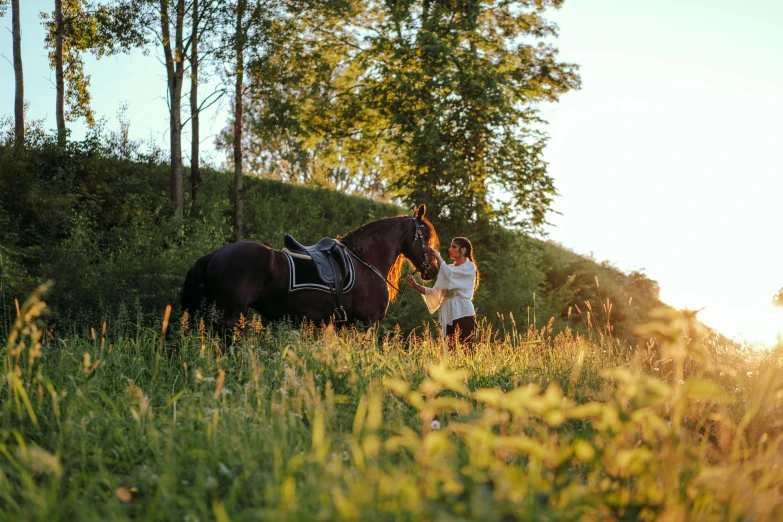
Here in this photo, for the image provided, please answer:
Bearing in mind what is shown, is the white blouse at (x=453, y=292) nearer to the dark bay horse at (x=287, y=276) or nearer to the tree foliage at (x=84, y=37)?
the dark bay horse at (x=287, y=276)

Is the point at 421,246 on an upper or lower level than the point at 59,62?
lower

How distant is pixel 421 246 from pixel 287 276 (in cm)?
211

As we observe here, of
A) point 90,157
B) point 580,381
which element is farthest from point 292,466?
point 90,157

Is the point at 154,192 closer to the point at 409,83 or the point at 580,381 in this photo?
the point at 409,83

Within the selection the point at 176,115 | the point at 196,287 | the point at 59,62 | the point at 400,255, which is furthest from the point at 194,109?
the point at 196,287

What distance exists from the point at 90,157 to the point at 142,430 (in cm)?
1384

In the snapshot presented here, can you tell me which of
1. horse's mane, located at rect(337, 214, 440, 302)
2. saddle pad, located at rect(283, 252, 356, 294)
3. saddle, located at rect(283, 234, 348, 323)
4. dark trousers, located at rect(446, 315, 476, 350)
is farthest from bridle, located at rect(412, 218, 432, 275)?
saddle pad, located at rect(283, 252, 356, 294)

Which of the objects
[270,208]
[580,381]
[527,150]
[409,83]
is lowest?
[580,381]

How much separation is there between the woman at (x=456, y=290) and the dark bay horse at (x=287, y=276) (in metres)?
0.20

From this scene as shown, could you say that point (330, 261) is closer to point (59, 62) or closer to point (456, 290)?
point (456, 290)

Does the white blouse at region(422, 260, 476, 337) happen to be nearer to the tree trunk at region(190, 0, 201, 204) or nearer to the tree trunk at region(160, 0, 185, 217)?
the tree trunk at region(160, 0, 185, 217)

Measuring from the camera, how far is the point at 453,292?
33.1 feet

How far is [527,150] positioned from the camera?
20.8m

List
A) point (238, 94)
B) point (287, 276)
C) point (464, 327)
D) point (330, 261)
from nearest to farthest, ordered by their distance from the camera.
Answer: point (287, 276) < point (330, 261) < point (464, 327) < point (238, 94)
